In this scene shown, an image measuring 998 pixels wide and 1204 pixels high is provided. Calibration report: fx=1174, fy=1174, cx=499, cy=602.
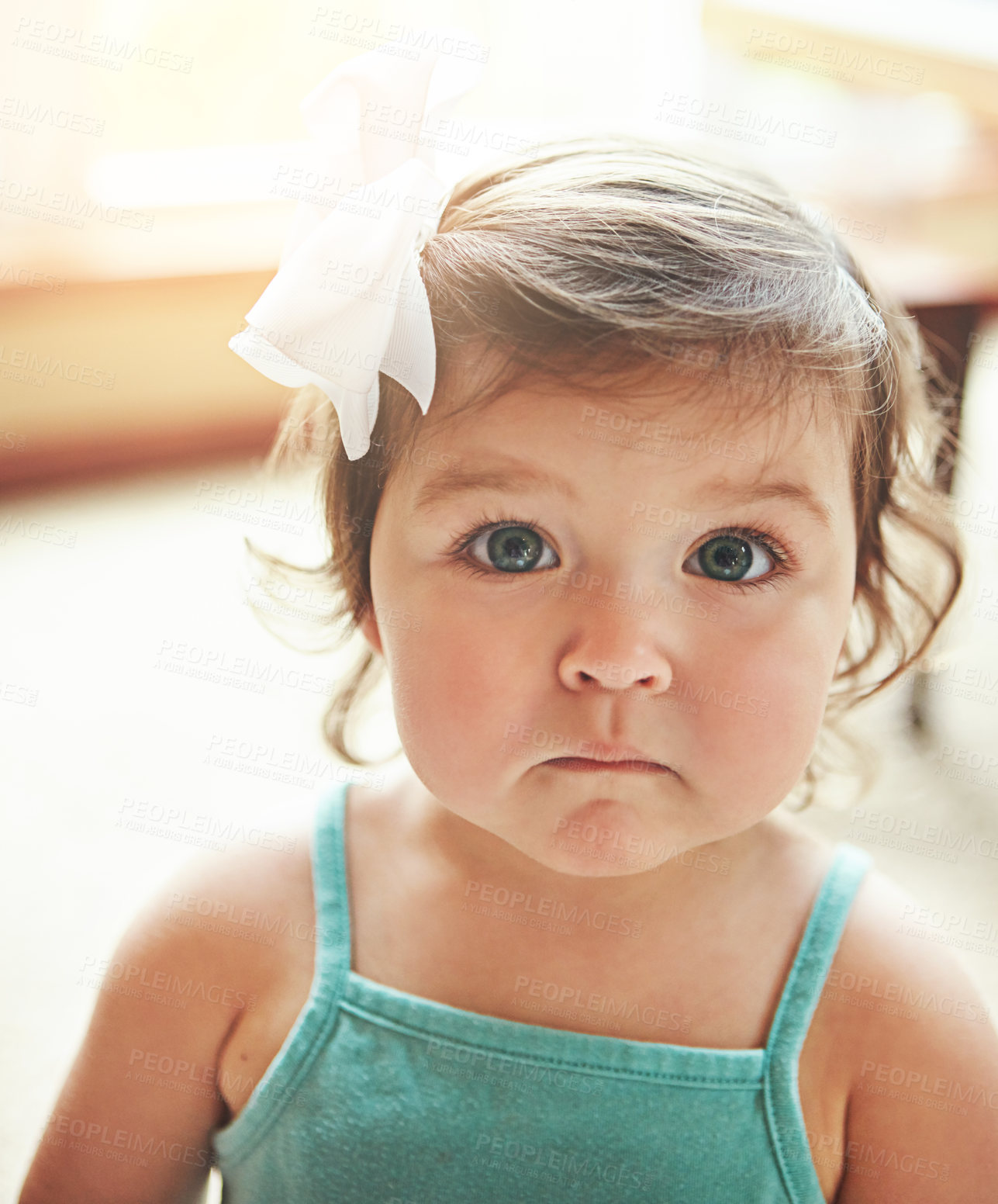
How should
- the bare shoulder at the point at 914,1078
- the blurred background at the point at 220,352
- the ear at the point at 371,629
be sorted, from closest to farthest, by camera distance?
1. the bare shoulder at the point at 914,1078
2. the ear at the point at 371,629
3. the blurred background at the point at 220,352

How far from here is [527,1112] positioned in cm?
82

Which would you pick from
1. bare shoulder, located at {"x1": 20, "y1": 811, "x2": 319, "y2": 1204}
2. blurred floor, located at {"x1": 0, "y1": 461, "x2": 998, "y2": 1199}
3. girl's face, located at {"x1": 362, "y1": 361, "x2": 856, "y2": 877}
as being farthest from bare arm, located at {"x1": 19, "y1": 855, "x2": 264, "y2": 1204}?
girl's face, located at {"x1": 362, "y1": 361, "x2": 856, "y2": 877}

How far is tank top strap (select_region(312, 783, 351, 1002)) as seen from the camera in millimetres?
859

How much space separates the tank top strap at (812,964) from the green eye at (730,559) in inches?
10.8

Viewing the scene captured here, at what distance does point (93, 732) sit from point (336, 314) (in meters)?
1.34

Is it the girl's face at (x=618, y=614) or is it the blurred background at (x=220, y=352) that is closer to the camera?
the girl's face at (x=618, y=614)

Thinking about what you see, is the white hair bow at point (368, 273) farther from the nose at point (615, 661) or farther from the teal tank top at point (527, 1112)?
the teal tank top at point (527, 1112)

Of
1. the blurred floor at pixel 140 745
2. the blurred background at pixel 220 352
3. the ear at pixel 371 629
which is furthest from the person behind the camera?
the blurred background at pixel 220 352

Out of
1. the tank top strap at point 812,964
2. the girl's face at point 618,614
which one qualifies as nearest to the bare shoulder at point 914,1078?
the tank top strap at point 812,964

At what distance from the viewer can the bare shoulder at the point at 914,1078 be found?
798 mm

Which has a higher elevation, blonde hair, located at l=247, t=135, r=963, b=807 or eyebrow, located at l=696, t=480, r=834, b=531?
blonde hair, located at l=247, t=135, r=963, b=807

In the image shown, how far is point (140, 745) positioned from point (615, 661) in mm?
1338

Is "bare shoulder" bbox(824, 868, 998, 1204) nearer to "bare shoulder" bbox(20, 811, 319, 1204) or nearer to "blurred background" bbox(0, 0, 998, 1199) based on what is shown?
"bare shoulder" bbox(20, 811, 319, 1204)

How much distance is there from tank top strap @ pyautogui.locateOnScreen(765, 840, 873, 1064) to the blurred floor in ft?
1.32
